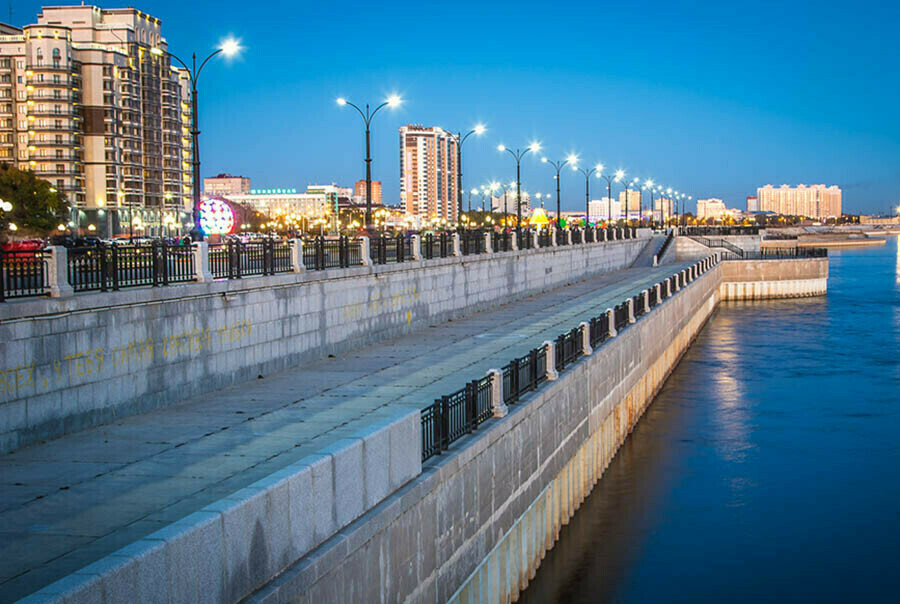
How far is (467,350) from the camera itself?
26.7m

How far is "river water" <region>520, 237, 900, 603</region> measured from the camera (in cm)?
1959

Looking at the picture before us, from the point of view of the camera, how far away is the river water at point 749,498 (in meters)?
19.6

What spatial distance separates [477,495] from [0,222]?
59.9m

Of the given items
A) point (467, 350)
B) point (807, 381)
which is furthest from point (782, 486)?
point (807, 381)

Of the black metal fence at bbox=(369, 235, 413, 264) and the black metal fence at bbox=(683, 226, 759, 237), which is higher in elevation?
the black metal fence at bbox=(683, 226, 759, 237)

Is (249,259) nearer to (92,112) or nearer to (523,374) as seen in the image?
(523,374)

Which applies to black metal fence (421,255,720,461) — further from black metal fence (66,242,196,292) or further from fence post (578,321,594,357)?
black metal fence (66,242,196,292)

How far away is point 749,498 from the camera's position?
81.2 ft

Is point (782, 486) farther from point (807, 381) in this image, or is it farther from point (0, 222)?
point (0, 222)

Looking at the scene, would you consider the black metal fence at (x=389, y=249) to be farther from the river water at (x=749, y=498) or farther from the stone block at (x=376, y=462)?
the stone block at (x=376, y=462)

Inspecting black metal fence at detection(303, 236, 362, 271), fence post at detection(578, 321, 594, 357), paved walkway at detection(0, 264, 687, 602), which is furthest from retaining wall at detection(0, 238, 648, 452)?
fence post at detection(578, 321, 594, 357)

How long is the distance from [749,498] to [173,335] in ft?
49.4

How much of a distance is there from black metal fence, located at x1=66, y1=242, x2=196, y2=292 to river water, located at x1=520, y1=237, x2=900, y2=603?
9.28 metres

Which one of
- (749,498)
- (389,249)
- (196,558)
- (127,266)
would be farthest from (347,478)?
(389,249)
